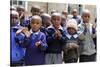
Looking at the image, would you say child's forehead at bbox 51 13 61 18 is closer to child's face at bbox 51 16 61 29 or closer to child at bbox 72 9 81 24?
child's face at bbox 51 16 61 29

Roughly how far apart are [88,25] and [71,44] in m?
0.25

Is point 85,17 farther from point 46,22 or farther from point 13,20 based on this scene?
point 13,20

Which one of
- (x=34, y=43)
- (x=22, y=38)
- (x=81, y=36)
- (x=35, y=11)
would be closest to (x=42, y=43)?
(x=34, y=43)

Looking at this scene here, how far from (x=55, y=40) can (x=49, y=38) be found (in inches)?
2.4

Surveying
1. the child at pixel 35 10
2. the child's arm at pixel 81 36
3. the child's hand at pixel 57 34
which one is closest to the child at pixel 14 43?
the child at pixel 35 10

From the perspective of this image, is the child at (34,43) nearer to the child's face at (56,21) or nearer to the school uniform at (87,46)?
the child's face at (56,21)

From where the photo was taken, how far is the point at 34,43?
1625mm

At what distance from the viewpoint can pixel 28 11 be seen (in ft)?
5.21

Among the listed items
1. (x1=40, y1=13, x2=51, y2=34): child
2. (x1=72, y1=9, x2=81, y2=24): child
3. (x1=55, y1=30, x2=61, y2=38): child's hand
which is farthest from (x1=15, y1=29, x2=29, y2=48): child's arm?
(x1=72, y1=9, x2=81, y2=24): child

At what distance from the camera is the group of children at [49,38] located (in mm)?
1561

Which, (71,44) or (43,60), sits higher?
(71,44)
